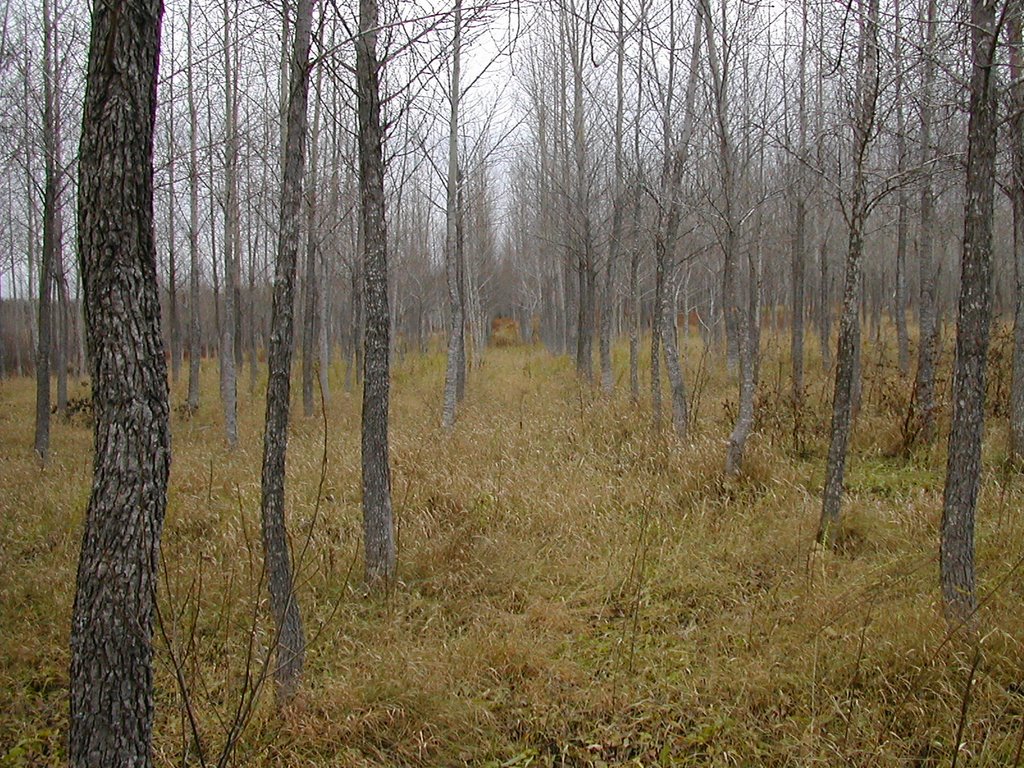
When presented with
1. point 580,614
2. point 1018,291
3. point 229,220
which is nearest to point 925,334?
point 1018,291

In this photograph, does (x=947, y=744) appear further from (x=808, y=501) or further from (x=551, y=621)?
(x=808, y=501)

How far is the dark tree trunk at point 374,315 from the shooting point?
4180mm

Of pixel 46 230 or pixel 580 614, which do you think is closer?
pixel 580 614

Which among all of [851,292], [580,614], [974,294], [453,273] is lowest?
[580,614]

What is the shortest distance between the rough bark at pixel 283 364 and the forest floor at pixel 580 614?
0.17m

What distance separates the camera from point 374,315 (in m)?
4.28

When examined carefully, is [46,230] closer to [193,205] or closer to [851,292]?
[193,205]

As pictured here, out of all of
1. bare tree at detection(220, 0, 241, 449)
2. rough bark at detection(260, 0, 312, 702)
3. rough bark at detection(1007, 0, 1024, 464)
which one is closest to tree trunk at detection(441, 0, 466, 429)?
bare tree at detection(220, 0, 241, 449)

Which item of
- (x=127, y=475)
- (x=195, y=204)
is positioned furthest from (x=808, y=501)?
(x=195, y=204)

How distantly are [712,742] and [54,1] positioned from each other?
1144 centimetres

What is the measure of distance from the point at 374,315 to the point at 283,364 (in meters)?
1.12

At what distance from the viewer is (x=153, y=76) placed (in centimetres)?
206

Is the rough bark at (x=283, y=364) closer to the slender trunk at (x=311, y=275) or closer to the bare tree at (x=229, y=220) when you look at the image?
the bare tree at (x=229, y=220)

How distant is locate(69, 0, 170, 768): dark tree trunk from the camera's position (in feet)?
6.42
